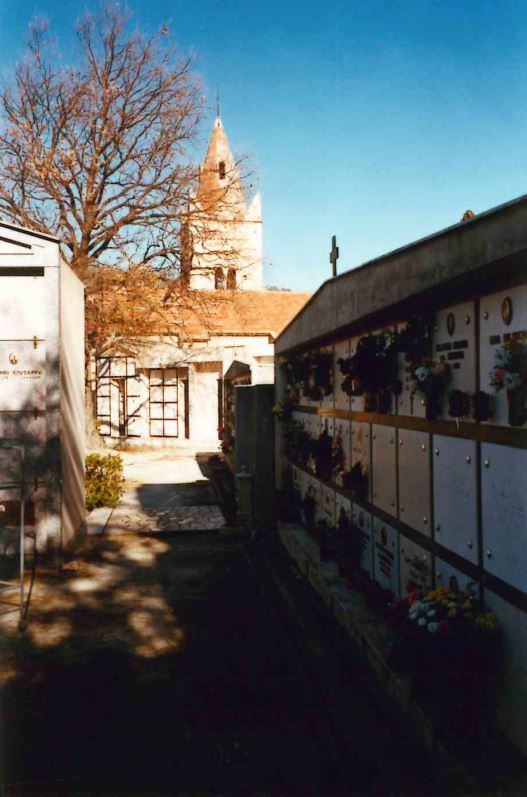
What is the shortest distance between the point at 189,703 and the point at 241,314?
1657cm

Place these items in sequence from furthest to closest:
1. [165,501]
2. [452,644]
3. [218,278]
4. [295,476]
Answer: [218,278]
[165,501]
[295,476]
[452,644]

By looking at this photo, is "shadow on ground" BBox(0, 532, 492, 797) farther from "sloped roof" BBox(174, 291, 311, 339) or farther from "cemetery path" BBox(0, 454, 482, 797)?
"sloped roof" BBox(174, 291, 311, 339)

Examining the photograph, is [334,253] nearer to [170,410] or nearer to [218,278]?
[218,278]

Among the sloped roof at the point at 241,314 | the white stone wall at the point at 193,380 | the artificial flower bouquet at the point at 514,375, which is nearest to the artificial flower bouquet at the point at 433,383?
the artificial flower bouquet at the point at 514,375

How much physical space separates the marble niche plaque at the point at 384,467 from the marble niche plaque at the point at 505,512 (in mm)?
1555

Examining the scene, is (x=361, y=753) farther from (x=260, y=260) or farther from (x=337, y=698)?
(x=260, y=260)

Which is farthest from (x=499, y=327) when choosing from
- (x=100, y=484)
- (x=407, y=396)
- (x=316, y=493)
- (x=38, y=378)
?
(x=100, y=484)

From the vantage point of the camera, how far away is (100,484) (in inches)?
413

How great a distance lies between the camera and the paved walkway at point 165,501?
9328 mm

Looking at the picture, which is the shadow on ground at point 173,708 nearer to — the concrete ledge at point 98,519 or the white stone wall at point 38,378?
the white stone wall at point 38,378

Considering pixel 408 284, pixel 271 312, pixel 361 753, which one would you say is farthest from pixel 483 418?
pixel 271 312

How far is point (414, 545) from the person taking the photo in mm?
4582

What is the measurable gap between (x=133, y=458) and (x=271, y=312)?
9.56m

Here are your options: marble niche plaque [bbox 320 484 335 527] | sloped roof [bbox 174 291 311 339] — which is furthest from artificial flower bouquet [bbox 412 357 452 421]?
sloped roof [bbox 174 291 311 339]
